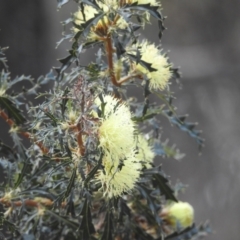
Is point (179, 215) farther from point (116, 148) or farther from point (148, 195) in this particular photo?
point (116, 148)

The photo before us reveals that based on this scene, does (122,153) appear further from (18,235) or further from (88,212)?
(18,235)

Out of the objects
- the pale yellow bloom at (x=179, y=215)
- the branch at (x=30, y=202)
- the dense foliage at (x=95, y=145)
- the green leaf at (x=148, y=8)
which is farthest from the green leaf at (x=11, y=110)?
the pale yellow bloom at (x=179, y=215)

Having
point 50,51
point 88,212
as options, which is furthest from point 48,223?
point 50,51

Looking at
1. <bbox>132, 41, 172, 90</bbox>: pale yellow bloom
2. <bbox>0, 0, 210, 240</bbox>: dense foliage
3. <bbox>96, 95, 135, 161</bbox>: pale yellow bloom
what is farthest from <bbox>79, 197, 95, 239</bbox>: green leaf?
<bbox>132, 41, 172, 90</bbox>: pale yellow bloom

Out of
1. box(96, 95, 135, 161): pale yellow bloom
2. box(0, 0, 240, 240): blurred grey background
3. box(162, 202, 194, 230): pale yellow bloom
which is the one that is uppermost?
box(0, 0, 240, 240): blurred grey background

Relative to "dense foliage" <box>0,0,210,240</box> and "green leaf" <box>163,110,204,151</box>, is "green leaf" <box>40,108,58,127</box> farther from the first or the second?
"green leaf" <box>163,110,204,151</box>

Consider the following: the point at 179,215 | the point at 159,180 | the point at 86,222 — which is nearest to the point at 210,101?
the point at 179,215
